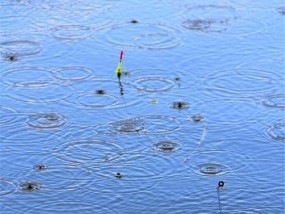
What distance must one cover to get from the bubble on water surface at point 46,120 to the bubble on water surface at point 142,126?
1.93 ft

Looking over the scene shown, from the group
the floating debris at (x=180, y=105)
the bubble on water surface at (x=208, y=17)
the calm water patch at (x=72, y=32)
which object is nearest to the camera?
the floating debris at (x=180, y=105)

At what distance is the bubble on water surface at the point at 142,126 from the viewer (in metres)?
15.6

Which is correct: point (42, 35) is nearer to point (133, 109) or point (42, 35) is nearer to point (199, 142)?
point (133, 109)

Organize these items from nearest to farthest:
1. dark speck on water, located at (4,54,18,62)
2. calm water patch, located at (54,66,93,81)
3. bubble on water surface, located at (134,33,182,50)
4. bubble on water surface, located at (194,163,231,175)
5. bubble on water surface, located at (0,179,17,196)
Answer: bubble on water surface, located at (0,179,17,196) < bubble on water surface, located at (194,163,231,175) < calm water patch, located at (54,66,93,81) < dark speck on water, located at (4,54,18,62) < bubble on water surface, located at (134,33,182,50)

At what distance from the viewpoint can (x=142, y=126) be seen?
15773 mm

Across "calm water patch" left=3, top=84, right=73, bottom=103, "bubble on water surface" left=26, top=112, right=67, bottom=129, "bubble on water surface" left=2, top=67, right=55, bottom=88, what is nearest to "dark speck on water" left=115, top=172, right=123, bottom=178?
"bubble on water surface" left=26, top=112, right=67, bottom=129

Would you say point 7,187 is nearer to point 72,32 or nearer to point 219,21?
point 72,32

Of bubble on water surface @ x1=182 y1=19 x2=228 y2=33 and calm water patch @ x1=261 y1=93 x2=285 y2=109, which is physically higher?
bubble on water surface @ x1=182 y1=19 x2=228 y2=33

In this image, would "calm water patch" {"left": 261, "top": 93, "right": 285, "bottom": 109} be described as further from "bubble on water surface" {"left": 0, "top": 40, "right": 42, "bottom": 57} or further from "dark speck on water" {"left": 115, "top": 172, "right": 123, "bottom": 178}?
"bubble on water surface" {"left": 0, "top": 40, "right": 42, "bottom": 57}

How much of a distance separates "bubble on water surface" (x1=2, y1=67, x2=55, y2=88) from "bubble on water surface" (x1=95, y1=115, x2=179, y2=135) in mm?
1863

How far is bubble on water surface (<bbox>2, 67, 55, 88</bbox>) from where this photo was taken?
1716 centimetres

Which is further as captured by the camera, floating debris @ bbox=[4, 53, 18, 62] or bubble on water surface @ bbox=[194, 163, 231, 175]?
floating debris @ bbox=[4, 53, 18, 62]

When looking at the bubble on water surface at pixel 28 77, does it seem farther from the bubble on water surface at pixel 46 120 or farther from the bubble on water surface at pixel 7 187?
the bubble on water surface at pixel 7 187

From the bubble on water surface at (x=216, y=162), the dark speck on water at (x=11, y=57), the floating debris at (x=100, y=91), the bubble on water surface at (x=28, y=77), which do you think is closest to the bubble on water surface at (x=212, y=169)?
the bubble on water surface at (x=216, y=162)
